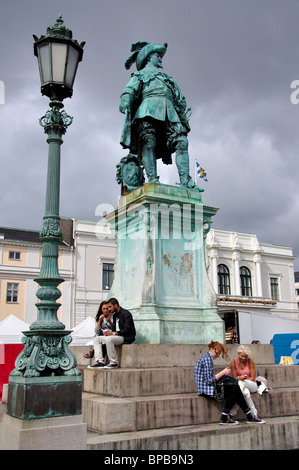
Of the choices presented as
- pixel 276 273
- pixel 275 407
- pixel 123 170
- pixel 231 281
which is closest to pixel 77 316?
pixel 231 281

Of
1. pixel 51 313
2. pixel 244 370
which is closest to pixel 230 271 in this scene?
pixel 244 370

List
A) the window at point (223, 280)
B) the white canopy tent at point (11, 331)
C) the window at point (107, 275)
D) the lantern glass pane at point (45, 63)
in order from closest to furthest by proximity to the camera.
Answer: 1. the lantern glass pane at point (45, 63)
2. the white canopy tent at point (11, 331)
3. the window at point (107, 275)
4. the window at point (223, 280)

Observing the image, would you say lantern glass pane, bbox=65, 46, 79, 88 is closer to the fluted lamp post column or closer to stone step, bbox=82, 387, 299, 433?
the fluted lamp post column

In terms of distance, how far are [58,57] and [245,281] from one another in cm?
4308

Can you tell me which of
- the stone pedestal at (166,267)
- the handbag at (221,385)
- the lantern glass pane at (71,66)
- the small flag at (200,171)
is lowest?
the handbag at (221,385)

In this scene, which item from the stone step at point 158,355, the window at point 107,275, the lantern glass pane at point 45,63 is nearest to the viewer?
the lantern glass pane at point 45,63

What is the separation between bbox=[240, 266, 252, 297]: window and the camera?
45500mm

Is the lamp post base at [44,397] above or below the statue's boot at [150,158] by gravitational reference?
below

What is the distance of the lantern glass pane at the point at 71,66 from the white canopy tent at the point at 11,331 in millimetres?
13351

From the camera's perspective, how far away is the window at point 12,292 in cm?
3582

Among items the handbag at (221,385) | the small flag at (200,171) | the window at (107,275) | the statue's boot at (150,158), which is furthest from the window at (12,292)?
the handbag at (221,385)

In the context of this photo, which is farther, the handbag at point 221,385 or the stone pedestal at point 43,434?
the handbag at point 221,385

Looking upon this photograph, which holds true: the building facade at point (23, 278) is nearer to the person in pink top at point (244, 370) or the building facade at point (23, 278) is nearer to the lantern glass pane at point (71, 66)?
the person in pink top at point (244, 370)
